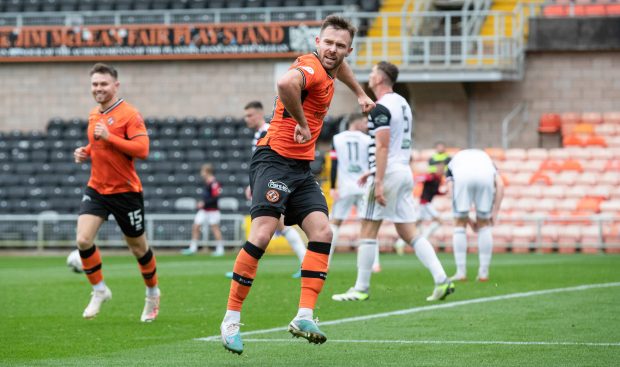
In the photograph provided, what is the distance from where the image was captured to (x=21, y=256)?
24.5 m

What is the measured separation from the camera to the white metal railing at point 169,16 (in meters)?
29.3

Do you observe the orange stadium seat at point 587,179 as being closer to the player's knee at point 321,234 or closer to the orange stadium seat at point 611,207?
the orange stadium seat at point 611,207

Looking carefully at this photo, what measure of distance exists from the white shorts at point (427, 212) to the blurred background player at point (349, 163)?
6702 mm

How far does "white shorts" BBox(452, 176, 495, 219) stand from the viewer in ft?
45.3

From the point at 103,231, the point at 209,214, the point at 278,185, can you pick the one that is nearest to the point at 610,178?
the point at 209,214

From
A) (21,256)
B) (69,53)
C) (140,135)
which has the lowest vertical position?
(21,256)

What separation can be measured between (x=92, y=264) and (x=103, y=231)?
1517 centimetres

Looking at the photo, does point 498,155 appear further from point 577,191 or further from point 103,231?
point 103,231

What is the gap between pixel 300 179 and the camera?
24.6 feet

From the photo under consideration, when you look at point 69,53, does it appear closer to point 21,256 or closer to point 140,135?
point 21,256

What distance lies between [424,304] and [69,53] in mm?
21808

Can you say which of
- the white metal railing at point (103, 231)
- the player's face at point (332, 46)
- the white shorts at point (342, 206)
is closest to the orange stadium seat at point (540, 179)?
the white metal railing at point (103, 231)

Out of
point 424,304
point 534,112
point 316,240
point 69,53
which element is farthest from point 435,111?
point 316,240

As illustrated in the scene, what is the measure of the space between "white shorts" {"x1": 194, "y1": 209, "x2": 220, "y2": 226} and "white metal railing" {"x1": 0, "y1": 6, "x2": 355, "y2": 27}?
23.3ft
